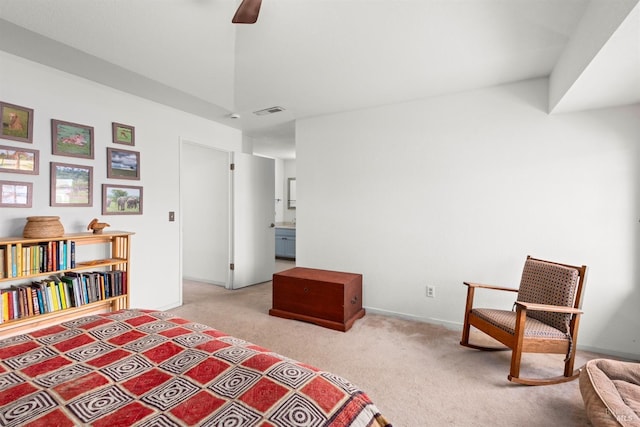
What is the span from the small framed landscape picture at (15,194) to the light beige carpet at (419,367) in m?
1.79

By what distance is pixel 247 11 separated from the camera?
150 centimetres

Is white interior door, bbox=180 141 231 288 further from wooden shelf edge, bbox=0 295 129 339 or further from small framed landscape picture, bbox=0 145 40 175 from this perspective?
small framed landscape picture, bbox=0 145 40 175

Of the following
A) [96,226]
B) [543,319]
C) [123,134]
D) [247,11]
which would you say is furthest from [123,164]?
[543,319]

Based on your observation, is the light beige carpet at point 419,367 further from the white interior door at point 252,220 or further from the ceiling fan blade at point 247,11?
the ceiling fan blade at point 247,11

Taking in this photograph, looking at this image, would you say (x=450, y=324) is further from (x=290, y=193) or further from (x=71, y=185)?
(x=290, y=193)

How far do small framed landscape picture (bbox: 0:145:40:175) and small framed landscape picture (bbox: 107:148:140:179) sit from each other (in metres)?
0.57

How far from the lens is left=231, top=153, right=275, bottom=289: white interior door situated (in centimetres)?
450

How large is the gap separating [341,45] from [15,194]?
2.76 meters

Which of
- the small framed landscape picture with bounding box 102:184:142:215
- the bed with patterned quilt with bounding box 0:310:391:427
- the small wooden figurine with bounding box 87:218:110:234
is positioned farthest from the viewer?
the small framed landscape picture with bounding box 102:184:142:215

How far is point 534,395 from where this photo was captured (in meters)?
1.96

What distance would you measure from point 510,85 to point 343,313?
2.65 m

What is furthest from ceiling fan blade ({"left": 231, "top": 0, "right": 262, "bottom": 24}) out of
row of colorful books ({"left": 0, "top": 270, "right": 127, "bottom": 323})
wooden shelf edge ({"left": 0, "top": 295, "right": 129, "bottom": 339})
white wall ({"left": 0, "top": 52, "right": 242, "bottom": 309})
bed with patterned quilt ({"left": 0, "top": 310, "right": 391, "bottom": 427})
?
wooden shelf edge ({"left": 0, "top": 295, "right": 129, "bottom": 339})

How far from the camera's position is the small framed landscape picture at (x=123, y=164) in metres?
3.03

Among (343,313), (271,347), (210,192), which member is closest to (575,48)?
(343,313)
